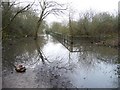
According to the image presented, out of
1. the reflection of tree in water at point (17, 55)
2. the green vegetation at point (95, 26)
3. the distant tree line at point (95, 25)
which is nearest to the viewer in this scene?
the reflection of tree in water at point (17, 55)

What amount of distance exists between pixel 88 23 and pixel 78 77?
28704 mm

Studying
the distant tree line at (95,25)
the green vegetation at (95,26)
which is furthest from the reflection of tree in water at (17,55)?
the distant tree line at (95,25)

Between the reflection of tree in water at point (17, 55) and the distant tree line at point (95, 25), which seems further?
the distant tree line at point (95, 25)

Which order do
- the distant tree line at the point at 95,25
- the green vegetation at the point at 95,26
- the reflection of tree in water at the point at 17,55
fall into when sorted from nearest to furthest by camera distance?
the reflection of tree in water at the point at 17,55 < the green vegetation at the point at 95,26 < the distant tree line at the point at 95,25

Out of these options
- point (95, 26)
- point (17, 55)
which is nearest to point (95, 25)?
point (95, 26)

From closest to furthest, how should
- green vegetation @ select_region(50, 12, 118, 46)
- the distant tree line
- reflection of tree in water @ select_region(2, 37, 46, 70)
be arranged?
1. reflection of tree in water @ select_region(2, 37, 46, 70)
2. green vegetation @ select_region(50, 12, 118, 46)
3. the distant tree line

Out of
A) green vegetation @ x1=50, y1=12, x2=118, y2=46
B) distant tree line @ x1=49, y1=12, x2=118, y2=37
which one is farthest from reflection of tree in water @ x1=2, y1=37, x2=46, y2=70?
distant tree line @ x1=49, y1=12, x2=118, y2=37

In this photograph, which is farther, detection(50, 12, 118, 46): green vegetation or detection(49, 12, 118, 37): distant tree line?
detection(49, 12, 118, 37): distant tree line

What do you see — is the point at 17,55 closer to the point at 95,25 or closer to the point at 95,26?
the point at 95,26

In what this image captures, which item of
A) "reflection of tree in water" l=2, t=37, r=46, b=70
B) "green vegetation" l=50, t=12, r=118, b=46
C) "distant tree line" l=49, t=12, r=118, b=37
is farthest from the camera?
"distant tree line" l=49, t=12, r=118, b=37

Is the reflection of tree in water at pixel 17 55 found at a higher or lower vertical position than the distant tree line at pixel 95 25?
lower

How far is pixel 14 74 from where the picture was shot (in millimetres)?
9391

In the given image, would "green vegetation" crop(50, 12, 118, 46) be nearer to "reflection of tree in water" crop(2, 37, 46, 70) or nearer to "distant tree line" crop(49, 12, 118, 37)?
"distant tree line" crop(49, 12, 118, 37)

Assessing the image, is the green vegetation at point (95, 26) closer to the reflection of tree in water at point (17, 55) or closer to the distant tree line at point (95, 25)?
the distant tree line at point (95, 25)
